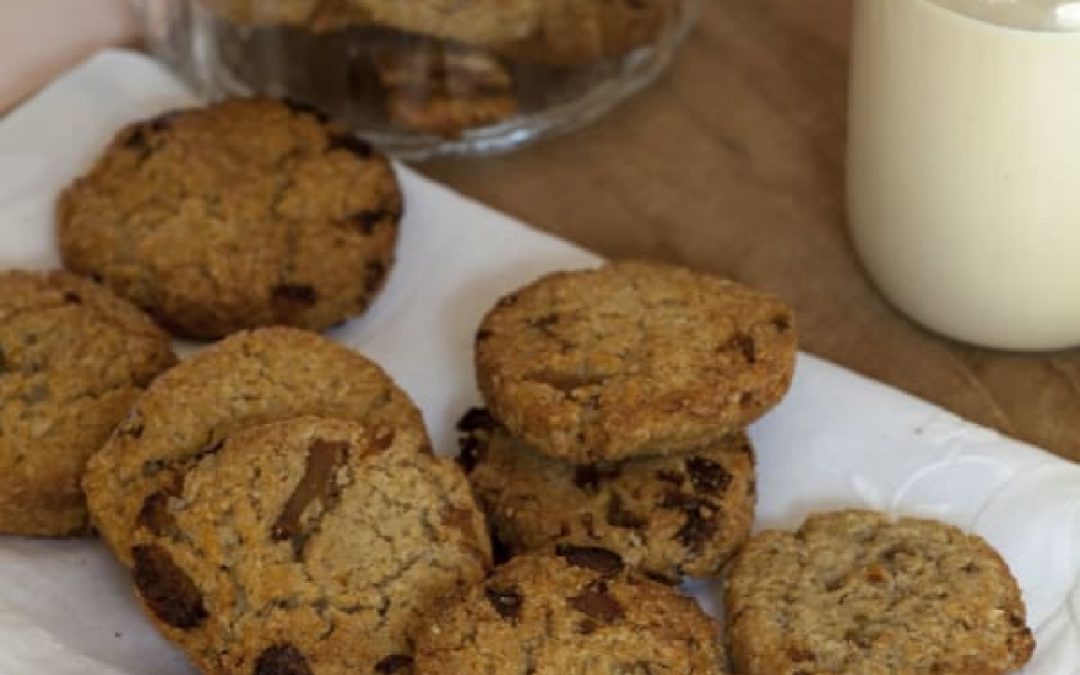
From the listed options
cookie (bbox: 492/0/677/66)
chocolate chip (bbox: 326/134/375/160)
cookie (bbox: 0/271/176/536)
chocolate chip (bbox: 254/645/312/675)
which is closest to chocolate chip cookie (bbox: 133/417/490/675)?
chocolate chip (bbox: 254/645/312/675)

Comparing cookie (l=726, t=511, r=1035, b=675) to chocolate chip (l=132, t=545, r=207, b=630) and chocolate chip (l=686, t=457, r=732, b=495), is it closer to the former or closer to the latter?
chocolate chip (l=686, t=457, r=732, b=495)

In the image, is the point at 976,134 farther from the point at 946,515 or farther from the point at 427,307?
the point at 427,307

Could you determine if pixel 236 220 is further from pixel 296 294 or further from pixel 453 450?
pixel 453 450

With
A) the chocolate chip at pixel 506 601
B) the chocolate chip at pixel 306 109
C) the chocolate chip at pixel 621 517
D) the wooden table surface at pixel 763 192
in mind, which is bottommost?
the wooden table surface at pixel 763 192

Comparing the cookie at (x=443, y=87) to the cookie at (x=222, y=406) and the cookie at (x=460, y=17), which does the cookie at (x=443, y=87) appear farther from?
the cookie at (x=222, y=406)

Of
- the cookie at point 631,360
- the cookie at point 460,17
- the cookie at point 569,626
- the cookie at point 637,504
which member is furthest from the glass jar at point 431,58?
the cookie at point 569,626

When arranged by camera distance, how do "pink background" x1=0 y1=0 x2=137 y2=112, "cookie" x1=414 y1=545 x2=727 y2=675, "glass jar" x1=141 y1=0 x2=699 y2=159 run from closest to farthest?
1. "cookie" x1=414 y1=545 x2=727 y2=675
2. "glass jar" x1=141 y1=0 x2=699 y2=159
3. "pink background" x1=0 y1=0 x2=137 y2=112

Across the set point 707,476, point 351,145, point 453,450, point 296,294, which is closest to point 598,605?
point 707,476
